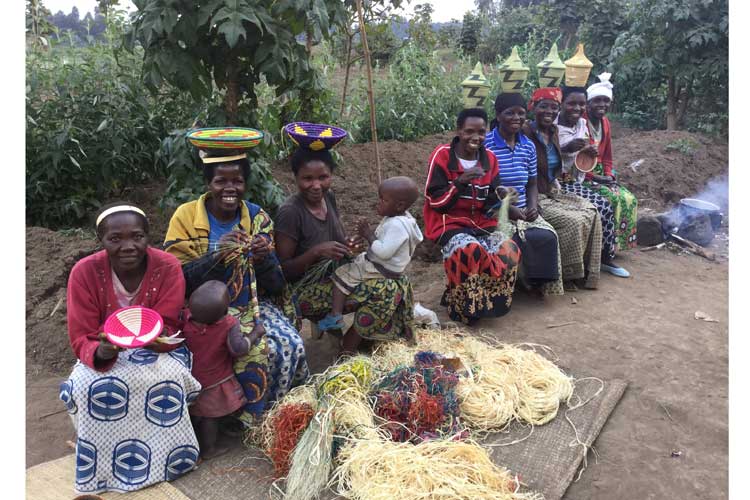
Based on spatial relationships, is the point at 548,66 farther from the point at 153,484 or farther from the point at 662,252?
the point at 153,484

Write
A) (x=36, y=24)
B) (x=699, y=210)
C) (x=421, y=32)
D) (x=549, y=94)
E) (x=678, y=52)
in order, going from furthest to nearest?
(x=421, y=32)
(x=678, y=52)
(x=699, y=210)
(x=36, y=24)
(x=549, y=94)

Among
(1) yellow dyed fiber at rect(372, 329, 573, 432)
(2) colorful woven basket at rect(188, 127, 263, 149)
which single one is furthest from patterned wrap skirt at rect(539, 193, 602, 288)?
(2) colorful woven basket at rect(188, 127, 263, 149)

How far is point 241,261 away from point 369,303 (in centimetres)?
86

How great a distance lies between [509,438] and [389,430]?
634 mm

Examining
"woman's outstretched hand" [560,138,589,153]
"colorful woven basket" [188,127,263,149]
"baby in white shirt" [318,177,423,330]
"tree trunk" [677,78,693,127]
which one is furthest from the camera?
"tree trunk" [677,78,693,127]

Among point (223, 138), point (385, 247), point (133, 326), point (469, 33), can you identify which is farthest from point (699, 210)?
point (469, 33)

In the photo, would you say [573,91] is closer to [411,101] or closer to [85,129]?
[411,101]

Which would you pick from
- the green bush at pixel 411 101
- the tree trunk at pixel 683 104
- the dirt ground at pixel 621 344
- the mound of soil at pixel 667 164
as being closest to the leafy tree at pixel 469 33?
the tree trunk at pixel 683 104

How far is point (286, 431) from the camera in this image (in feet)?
9.01

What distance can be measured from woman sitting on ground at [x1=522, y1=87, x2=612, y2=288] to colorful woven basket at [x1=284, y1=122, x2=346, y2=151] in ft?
7.98

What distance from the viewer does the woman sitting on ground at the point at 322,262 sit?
3.46 meters

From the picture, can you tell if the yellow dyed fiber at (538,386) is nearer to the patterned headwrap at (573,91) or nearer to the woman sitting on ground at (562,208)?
the woman sitting on ground at (562,208)

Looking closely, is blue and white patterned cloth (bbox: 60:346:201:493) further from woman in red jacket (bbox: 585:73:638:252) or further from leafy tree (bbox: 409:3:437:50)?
leafy tree (bbox: 409:3:437:50)

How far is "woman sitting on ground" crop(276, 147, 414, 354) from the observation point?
136 inches
